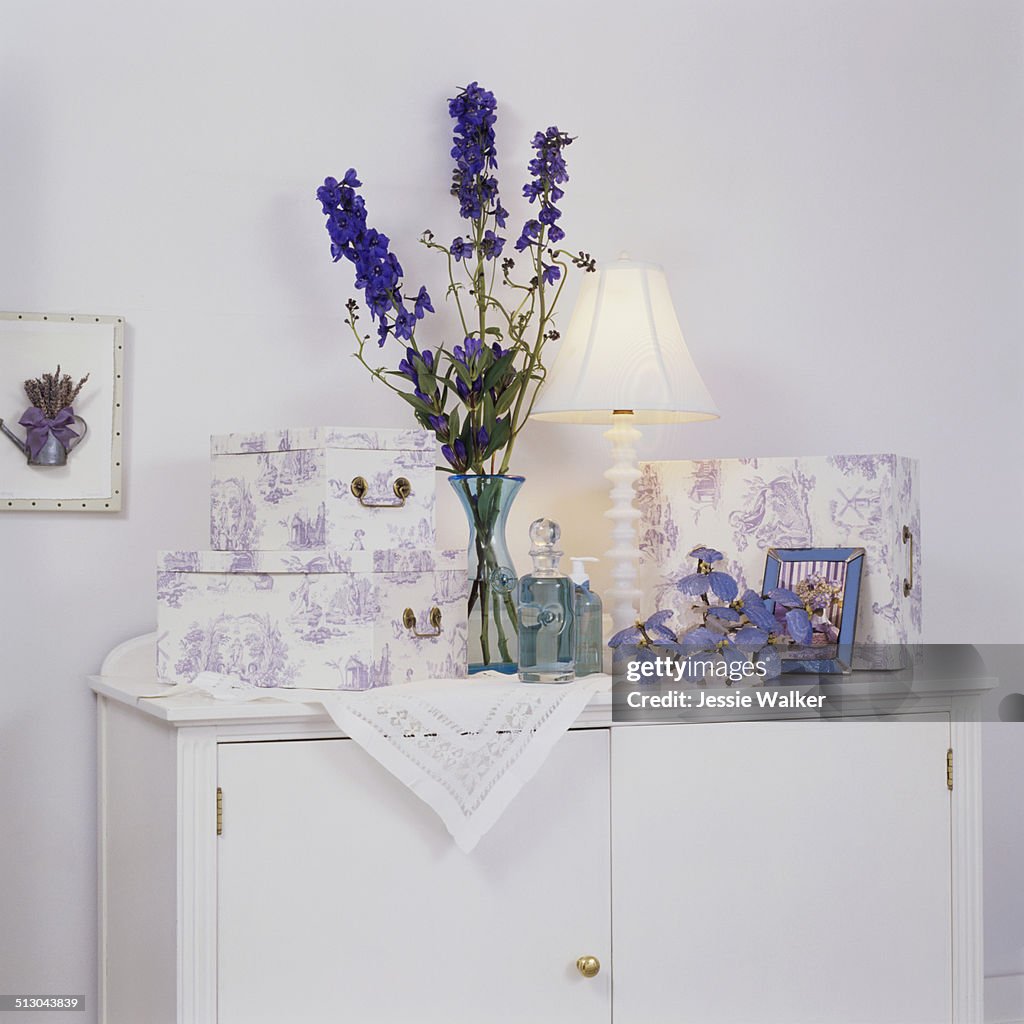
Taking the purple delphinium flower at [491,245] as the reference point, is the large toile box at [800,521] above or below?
below

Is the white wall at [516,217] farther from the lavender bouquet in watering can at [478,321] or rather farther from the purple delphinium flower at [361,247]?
the purple delphinium flower at [361,247]

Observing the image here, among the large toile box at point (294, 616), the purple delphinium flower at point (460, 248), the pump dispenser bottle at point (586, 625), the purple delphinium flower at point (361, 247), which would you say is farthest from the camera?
the purple delphinium flower at point (460, 248)

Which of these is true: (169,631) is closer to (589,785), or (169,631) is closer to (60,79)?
(589,785)

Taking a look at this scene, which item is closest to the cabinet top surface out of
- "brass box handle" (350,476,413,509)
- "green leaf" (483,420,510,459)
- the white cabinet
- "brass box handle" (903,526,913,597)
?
the white cabinet

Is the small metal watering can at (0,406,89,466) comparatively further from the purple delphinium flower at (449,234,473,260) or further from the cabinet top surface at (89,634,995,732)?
the purple delphinium flower at (449,234,473,260)

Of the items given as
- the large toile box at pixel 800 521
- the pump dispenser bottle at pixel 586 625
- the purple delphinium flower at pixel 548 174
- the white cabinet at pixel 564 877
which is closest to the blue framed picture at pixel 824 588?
the large toile box at pixel 800 521

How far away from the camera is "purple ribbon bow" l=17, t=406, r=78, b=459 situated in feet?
5.39

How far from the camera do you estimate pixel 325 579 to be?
1.35 m

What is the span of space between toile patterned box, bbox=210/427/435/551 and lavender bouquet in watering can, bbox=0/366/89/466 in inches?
12.9

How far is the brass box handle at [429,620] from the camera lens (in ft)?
4.54

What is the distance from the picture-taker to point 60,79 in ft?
5.51

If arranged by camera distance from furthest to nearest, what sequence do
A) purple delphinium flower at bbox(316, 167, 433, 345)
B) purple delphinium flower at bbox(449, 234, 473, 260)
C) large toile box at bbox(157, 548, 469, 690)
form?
purple delphinium flower at bbox(449, 234, 473, 260), purple delphinium flower at bbox(316, 167, 433, 345), large toile box at bbox(157, 548, 469, 690)

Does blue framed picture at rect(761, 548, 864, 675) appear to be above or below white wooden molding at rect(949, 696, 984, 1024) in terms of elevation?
above

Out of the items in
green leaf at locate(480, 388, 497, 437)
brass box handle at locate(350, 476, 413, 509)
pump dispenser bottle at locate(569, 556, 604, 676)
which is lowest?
pump dispenser bottle at locate(569, 556, 604, 676)
